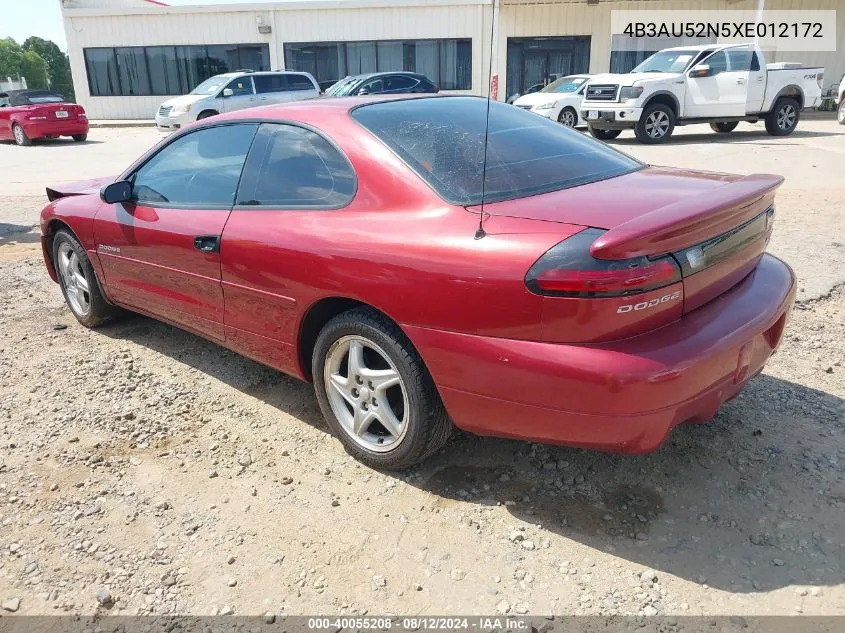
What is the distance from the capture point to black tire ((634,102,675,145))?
1445 cm

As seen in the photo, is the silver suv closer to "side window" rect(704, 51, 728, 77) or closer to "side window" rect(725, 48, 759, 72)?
"side window" rect(704, 51, 728, 77)

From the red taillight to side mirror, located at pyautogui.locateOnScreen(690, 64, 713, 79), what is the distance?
14.2 meters

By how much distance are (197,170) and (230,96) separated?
15.2 metres

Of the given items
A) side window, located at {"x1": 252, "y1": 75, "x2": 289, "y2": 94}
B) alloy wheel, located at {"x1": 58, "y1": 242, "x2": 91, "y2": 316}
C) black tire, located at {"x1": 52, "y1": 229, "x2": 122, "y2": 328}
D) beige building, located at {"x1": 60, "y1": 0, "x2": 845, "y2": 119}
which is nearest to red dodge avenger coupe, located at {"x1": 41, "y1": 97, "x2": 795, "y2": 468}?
black tire, located at {"x1": 52, "y1": 229, "x2": 122, "y2": 328}

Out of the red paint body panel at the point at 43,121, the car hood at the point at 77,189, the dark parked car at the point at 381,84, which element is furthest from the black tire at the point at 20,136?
the car hood at the point at 77,189

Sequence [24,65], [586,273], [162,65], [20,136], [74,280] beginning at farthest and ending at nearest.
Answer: [24,65] → [162,65] → [20,136] → [74,280] → [586,273]

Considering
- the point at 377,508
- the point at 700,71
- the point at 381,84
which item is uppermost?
the point at 700,71

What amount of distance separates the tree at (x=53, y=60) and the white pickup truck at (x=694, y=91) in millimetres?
70286

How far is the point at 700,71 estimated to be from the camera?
47.7ft

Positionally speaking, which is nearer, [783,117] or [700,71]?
[700,71]

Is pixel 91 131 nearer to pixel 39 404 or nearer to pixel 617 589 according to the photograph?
pixel 39 404

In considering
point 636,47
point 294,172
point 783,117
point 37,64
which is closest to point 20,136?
point 294,172

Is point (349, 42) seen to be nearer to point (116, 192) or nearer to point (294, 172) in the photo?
point (116, 192)

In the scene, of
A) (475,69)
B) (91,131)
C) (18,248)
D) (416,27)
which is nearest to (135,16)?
(91,131)
